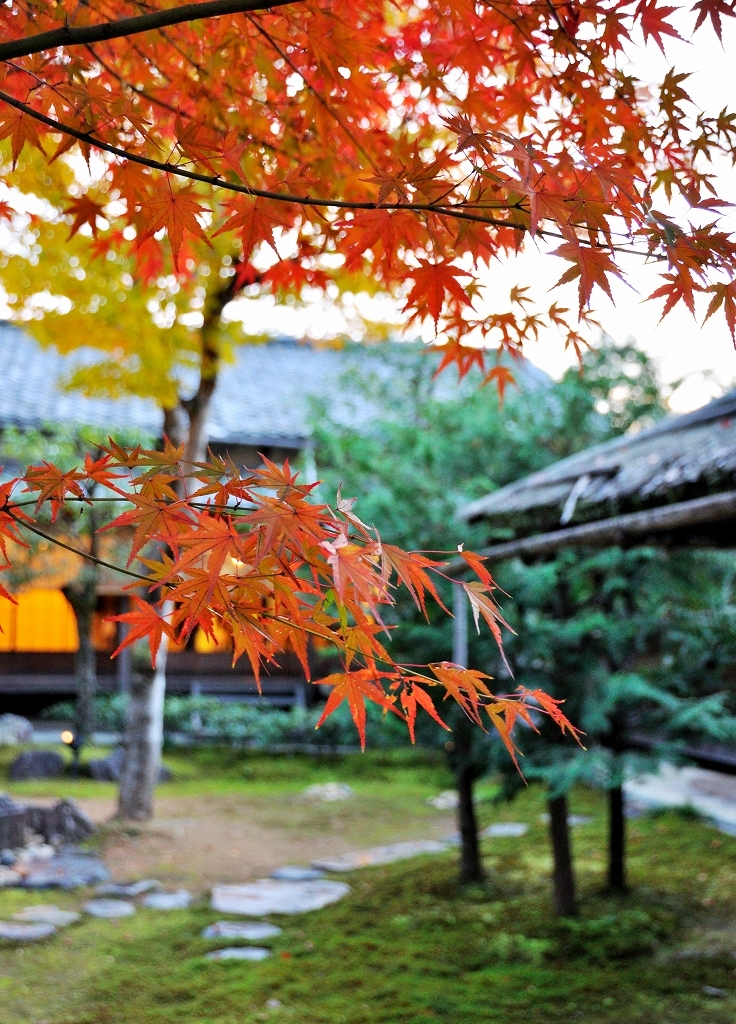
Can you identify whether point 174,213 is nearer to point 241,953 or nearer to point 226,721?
point 241,953

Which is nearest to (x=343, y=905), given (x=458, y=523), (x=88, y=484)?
(x=458, y=523)

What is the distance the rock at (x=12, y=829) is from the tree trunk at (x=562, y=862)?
3.71 metres

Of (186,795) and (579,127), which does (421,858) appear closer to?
(186,795)

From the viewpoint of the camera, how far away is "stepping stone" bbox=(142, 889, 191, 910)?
559 centimetres

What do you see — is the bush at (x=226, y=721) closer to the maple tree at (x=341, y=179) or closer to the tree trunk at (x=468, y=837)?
the tree trunk at (x=468, y=837)

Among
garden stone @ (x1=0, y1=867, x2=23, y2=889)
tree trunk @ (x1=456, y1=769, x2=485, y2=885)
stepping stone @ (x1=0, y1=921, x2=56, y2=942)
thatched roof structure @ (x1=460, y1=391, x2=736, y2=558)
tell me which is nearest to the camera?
thatched roof structure @ (x1=460, y1=391, x2=736, y2=558)

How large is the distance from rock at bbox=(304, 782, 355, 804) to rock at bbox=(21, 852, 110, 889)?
3.18 metres

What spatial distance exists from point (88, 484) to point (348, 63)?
8.86 meters

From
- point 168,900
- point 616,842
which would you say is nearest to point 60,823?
point 168,900

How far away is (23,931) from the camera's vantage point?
4.96 meters

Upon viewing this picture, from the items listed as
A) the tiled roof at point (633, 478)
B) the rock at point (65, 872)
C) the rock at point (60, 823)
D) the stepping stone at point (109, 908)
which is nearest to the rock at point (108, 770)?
the rock at point (60, 823)

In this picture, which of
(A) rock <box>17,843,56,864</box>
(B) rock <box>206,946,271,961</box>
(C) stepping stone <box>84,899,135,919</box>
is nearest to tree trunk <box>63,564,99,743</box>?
(A) rock <box>17,843,56,864</box>

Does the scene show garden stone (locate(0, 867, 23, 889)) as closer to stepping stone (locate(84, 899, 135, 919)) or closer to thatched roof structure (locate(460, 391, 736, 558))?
stepping stone (locate(84, 899, 135, 919))

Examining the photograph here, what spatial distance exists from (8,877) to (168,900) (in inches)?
41.9
